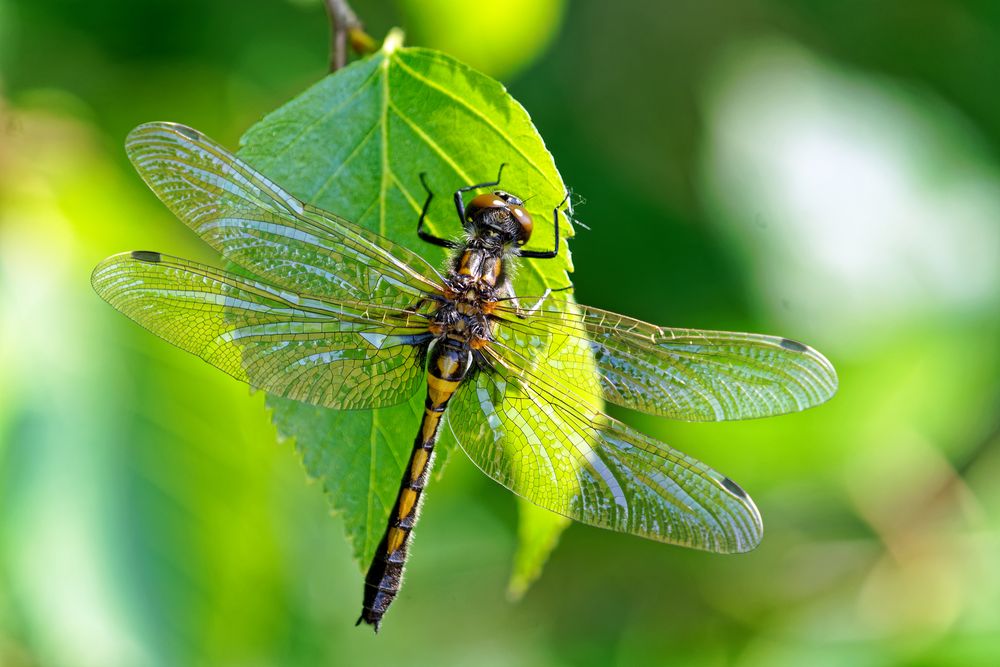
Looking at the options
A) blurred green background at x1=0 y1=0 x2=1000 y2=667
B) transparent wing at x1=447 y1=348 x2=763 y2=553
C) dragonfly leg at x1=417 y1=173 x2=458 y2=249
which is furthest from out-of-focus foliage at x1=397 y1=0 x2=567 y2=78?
transparent wing at x1=447 y1=348 x2=763 y2=553

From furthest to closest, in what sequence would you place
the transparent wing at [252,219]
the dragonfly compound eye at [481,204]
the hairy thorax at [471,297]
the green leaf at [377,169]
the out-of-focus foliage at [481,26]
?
the out-of-focus foliage at [481,26]
the hairy thorax at [471,297]
the dragonfly compound eye at [481,204]
the transparent wing at [252,219]
the green leaf at [377,169]

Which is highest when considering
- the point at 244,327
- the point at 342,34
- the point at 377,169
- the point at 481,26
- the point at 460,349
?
the point at 481,26

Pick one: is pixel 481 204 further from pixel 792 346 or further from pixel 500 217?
pixel 792 346

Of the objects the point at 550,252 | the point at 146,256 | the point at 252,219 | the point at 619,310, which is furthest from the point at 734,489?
the point at 619,310

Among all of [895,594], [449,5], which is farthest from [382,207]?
[895,594]

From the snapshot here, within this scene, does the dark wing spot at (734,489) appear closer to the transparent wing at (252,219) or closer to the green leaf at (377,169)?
the green leaf at (377,169)

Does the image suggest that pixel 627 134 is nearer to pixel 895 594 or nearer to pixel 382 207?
pixel 895 594

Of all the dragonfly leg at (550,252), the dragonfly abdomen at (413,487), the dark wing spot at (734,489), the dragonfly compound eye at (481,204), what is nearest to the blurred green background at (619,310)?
the dragonfly abdomen at (413,487)

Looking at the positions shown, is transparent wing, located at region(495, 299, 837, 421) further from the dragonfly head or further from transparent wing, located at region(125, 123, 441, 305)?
transparent wing, located at region(125, 123, 441, 305)
